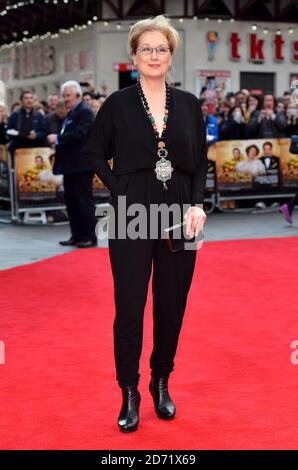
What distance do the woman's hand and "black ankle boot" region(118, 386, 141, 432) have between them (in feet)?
2.52

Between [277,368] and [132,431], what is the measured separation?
1385mm

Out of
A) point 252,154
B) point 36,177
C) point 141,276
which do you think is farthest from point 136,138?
point 252,154

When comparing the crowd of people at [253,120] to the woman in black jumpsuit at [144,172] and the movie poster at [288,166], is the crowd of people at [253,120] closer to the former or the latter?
the movie poster at [288,166]

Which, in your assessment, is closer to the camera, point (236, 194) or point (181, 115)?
point (181, 115)

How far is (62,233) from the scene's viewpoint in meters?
12.2

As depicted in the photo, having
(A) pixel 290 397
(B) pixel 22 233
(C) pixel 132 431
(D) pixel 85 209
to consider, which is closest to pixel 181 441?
(C) pixel 132 431

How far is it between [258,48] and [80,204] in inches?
906

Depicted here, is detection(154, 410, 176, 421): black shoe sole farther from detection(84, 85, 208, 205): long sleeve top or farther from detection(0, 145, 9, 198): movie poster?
detection(0, 145, 9, 198): movie poster

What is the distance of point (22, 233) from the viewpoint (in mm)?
12203

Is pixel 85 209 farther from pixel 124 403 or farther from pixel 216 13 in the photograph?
pixel 216 13

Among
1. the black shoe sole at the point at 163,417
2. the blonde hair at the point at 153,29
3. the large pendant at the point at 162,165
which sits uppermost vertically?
the blonde hair at the point at 153,29

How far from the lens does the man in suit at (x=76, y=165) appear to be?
10.3m

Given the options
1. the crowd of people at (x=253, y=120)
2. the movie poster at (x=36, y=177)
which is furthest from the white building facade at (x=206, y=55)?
the movie poster at (x=36, y=177)

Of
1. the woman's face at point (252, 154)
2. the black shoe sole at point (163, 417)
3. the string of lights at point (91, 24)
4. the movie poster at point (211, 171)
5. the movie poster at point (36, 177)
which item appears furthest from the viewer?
the string of lights at point (91, 24)
